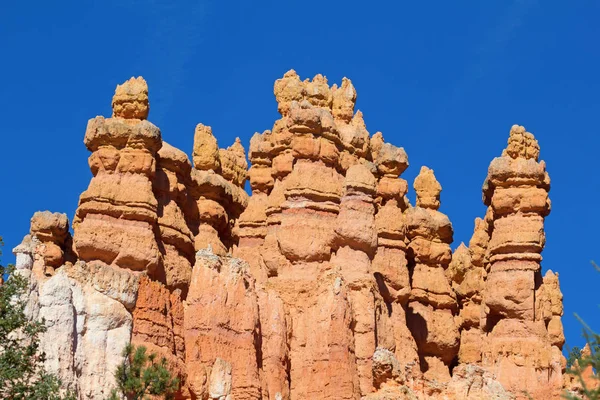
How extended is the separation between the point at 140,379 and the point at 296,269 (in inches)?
548

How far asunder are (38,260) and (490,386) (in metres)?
13.2

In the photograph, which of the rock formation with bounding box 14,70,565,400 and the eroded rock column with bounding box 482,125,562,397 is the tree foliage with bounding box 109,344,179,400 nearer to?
the rock formation with bounding box 14,70,565,400

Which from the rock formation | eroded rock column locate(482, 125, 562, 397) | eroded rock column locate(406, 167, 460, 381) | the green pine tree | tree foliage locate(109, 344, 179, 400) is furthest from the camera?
eroded rock column locate(406, 167, 460, 381)

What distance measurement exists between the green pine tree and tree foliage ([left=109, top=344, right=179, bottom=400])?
5.81 ft

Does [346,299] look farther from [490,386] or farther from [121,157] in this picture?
[121,157]

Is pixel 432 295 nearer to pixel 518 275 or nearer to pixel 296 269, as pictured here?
pixel 518 275

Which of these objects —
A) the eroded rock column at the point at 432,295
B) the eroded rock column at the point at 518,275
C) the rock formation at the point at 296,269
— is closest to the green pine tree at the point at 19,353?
the rock formation at the point at 296,269

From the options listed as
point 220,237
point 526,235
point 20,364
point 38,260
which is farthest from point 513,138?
point 20,364

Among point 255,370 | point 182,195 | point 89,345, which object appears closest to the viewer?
point 89,345

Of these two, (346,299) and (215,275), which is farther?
(346,299)

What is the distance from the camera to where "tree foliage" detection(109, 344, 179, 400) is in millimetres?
30797

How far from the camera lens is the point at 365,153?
51.3 metres

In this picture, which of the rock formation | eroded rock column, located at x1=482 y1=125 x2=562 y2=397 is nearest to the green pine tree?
the rock formation

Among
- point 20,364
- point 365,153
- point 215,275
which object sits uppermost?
point 365,153
